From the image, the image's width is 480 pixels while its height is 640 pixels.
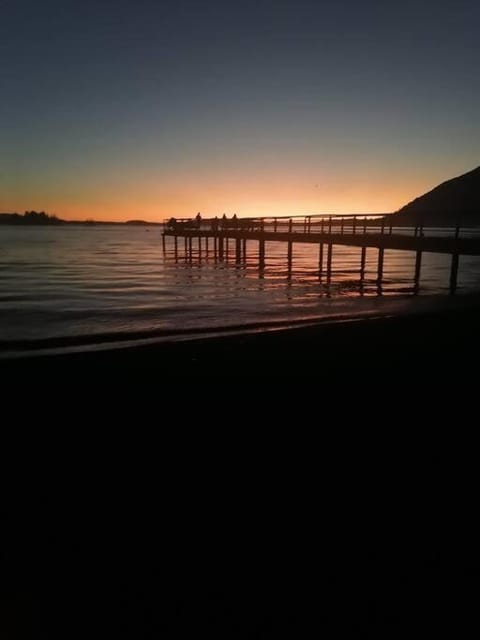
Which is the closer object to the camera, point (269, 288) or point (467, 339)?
point (467, 339)

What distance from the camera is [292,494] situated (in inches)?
159

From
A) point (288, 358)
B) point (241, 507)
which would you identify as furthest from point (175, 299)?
point (241, 507)

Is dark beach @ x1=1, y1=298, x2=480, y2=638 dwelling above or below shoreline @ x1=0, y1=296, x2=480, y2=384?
above

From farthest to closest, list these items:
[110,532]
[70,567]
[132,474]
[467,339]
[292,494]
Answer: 1. [467,339]
2. [132,474]
3. [292,494]
4. [110,532]
5. [70,567]

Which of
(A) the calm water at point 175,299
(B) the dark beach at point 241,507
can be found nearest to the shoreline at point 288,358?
(B) the dark beach at point 241,507

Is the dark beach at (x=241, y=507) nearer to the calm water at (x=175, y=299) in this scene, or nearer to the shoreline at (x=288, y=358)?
the shoreline at (x=288, y=358)

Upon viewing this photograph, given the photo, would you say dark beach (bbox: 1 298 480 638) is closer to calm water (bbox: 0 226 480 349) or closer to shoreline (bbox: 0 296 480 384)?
shoreline (bbox: 0 296 480 384)

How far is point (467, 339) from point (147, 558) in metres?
8.75

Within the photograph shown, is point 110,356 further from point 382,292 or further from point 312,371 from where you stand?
point 382,292

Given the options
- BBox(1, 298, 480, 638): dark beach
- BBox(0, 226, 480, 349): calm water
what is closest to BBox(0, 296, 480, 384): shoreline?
BBox(1, 298, 480, 638): dark beach

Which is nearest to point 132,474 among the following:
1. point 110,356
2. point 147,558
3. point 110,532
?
point 110,532

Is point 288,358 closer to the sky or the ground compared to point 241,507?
closer to the ground

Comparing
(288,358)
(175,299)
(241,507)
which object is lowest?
(175,299)

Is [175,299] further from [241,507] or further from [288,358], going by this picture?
[241,507]
